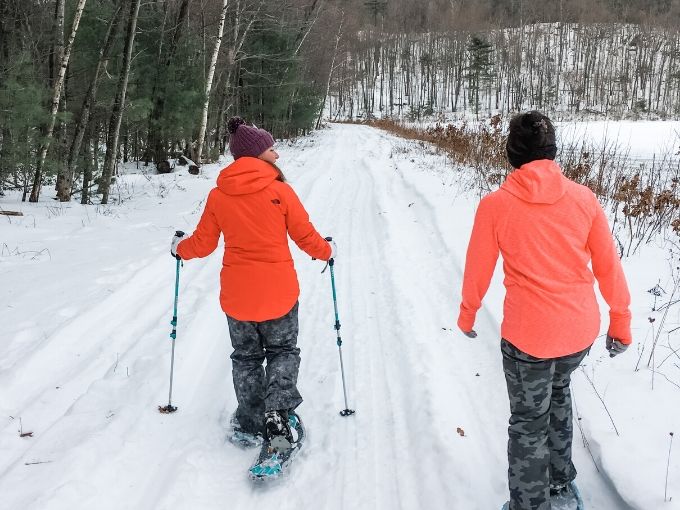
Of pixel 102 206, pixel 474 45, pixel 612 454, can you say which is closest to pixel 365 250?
pixel 612 454

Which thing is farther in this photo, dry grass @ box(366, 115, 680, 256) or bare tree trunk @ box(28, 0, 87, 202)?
bare tree trunk @ box(28, 0, 87, 202)

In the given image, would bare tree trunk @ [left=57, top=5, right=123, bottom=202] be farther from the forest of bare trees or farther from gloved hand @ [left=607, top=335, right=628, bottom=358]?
gloved hand @ [left=607, top=335, right=628, bottom=358]

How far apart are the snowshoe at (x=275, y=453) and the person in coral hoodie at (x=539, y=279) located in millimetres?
1351

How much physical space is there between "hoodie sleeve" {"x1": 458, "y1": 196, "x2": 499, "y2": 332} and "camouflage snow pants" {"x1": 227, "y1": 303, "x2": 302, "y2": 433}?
1253 mm

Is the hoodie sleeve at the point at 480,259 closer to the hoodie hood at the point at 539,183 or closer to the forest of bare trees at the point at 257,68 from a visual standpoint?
the hoodie hood at the point at 539,183

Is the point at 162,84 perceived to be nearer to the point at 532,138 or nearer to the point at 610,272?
the point at 532,138

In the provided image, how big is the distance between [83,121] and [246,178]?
9816 millimetres

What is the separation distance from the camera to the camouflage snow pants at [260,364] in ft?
10.4

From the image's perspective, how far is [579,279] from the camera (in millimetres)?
2197

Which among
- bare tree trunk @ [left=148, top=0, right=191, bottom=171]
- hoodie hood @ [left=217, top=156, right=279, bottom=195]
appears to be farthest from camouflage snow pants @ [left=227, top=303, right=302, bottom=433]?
bare tree trunk @ [left=148, top=0, right=191, bottom=171]

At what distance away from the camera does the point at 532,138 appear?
2.17m

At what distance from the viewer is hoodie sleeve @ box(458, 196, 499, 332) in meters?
2.23

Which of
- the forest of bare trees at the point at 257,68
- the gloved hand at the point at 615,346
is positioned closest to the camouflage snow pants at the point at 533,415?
the gloved hand at the point at 615,346

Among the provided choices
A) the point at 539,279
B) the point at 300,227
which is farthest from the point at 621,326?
the point at 300,227
